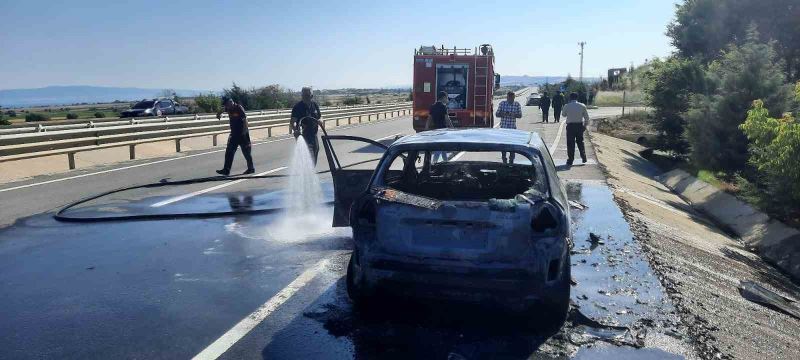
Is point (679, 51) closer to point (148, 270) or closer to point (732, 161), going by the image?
point (732, 161)

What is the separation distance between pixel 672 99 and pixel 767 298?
17878 millimetres

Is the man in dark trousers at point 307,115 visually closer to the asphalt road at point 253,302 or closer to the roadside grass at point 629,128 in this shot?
the asphalt road at point 253,302

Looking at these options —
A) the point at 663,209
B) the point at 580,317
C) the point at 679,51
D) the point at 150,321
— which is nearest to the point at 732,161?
the point at 663,209

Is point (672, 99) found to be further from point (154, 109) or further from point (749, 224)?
point (154, 109)

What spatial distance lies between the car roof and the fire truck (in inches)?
661

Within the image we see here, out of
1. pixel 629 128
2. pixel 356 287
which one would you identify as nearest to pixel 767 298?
pixel 356 287

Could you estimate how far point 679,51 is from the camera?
41094 millimetres

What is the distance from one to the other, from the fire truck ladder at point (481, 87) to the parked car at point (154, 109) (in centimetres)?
2537

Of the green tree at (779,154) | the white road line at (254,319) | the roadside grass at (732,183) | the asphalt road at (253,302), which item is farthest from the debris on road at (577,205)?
the white road line at (254,319)

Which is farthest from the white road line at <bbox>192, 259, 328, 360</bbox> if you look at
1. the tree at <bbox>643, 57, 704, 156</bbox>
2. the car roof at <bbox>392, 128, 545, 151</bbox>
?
the tree at <bbox>643, 57, 704, 156</bbox>

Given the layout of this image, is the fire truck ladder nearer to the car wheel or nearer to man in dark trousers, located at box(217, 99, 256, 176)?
man in dark trousers, located at box(217, 99, 256, 176)

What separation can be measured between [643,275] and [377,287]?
3096 mm

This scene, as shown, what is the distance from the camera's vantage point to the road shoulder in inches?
209

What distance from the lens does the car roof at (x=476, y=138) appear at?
17.5 feet
